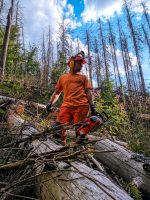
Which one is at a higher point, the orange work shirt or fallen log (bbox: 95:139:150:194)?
the orange work shirt

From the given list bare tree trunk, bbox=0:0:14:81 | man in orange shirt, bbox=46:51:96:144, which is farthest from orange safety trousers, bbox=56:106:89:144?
bare tree trunk, bbox=0:0:14:81

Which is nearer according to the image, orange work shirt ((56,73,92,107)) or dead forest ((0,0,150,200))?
dead forest ((0,0,150,200))

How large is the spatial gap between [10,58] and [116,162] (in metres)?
16.0

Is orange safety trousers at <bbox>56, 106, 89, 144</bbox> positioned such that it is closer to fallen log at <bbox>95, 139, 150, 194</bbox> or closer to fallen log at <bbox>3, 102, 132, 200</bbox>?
fallen log at <bbox>95, 139, 150, 194</bbox>

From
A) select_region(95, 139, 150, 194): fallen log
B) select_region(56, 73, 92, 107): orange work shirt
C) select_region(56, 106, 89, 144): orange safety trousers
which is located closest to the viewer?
select_region(95, 139, 150, 194): fallen log

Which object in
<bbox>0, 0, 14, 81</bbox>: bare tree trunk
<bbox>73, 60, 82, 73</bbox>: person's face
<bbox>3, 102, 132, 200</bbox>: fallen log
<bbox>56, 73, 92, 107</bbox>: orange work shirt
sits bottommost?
<bbox>3, 102, 132, 200</bbox>: fallen log

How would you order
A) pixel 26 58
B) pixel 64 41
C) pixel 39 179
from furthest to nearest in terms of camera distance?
pixel 64 41 → pixel 26 58 → pixel 39 179

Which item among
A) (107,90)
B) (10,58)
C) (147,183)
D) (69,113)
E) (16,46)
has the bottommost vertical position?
(147,183)

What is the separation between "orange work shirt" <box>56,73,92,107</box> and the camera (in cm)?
555

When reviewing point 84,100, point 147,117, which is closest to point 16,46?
point 147,117

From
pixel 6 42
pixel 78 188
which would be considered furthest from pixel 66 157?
pixel 6 42

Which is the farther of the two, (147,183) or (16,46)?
(16,46)

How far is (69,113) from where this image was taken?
5.55m

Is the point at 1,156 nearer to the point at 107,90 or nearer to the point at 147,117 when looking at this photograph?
the point at 147,117
